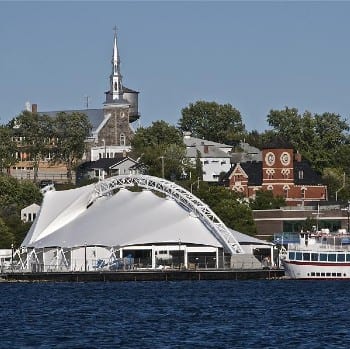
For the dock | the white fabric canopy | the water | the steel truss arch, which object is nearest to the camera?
the water

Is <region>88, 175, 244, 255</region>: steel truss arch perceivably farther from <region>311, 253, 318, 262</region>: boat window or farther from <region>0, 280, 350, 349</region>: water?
<region>0, 280, 350, 349</region>: water

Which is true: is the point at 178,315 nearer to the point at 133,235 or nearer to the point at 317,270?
the point at 317,270

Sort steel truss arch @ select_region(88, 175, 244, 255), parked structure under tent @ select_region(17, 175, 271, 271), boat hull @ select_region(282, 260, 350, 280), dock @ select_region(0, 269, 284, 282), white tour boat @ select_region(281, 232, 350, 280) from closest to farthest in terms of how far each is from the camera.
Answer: white tour boat @ select_region(281, 232, 350, 280)
boat hull @ select_region(282, 260, 350, 280)
dock @ select_region(0, 269, 284, 282)
steel truss arch @ select_region(88, 175, 244, 255)
parked structure under tent @ select_region(17, 175, 271, 271)

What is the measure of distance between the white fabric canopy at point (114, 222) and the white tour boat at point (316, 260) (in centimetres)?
785

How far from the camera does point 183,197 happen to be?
159 meters

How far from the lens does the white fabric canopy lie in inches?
6132

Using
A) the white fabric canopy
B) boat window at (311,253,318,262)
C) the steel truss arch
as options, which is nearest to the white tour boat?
boat window at (311,253,318,262)

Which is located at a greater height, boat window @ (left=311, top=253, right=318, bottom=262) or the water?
boat window @ (left=311, top=253, right=318, bottom=262)

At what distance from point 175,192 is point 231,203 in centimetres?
2849

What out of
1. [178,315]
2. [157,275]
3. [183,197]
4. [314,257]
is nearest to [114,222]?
→ [183,197]

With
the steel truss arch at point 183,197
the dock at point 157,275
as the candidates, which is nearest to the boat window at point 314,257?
the dock at point 157,275

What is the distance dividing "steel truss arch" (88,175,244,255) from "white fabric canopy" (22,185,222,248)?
63 centimetres

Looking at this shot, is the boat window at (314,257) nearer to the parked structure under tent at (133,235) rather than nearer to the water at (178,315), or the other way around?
the water at (178,315)

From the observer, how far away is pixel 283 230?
622 feet
